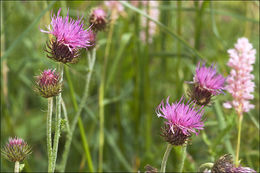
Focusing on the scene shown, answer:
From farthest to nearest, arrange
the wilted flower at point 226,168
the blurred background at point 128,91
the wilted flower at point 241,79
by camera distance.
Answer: the blurred background at point 128,91
the wilted flower at point 241,79
the wilted flower at point 226,168

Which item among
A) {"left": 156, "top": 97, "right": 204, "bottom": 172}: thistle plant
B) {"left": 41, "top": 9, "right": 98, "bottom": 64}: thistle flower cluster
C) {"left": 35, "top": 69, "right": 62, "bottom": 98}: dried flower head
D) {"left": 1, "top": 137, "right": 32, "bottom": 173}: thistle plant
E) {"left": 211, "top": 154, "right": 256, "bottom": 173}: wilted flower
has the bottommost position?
{"left": 211, "top": 154, "right": 256, "bottom": 173}: wilted flower

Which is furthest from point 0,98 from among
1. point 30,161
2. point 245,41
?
point 245,41

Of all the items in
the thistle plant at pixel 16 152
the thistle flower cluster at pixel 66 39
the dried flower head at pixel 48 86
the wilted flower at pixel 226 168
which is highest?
the thistle flower cluster at pixel 66 39

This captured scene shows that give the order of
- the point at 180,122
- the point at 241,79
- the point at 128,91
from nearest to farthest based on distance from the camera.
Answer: the point at 180,122, the point at 241,79, the point at 128,91

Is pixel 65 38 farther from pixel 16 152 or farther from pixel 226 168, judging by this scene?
pixel 226 168

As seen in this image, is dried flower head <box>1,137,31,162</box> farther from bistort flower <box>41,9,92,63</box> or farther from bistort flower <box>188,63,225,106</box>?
bistort flower <box>188,63,225,106</box>

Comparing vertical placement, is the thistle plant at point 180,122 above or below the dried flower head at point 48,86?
below

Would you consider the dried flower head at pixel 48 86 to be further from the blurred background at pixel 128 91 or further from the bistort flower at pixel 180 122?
the blurred background at pixel 128 91

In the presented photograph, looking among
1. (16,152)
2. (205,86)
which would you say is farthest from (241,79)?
(16,152)

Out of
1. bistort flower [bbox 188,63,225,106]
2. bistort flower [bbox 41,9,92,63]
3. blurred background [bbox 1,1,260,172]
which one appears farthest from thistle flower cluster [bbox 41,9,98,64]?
blurred background [bbox 1,1,260,172]

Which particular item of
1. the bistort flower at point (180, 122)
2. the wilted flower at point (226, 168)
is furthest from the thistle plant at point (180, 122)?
the wilted flower at point (226, 168)
